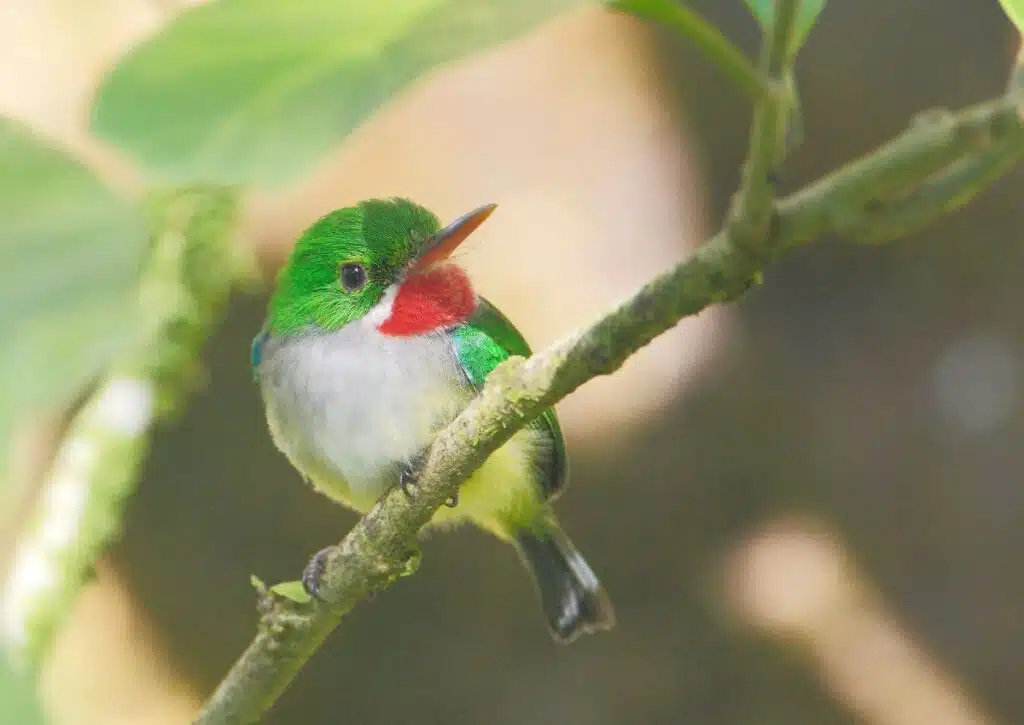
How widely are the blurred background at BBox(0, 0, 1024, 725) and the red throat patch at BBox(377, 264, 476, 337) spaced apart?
1.10 m

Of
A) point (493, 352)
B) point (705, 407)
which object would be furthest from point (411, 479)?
point (705, 407)

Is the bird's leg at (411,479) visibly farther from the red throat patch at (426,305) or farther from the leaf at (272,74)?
the leaf at (272,74)

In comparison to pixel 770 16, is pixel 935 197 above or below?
below

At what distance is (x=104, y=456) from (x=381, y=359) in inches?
33.3

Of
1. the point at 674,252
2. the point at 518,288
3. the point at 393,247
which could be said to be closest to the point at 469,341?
the point at 393,247

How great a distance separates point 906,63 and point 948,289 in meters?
0.54

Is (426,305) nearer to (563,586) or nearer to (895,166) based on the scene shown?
(563,586)

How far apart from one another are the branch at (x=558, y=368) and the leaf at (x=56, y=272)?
1.01 feet

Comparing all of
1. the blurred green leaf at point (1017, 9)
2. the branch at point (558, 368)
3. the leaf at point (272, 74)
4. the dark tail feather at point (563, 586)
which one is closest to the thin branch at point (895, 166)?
the branch at point (558, 368)

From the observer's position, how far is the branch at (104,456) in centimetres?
189

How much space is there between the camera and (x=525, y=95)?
8.74 feet

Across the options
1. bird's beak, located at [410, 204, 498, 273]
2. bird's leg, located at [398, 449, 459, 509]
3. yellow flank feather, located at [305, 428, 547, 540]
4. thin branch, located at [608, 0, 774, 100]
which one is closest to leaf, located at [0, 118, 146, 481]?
thin branch, located at [608, 0, 774, 100]

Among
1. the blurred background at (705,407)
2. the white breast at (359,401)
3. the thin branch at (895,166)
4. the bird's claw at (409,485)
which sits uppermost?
the thin branch at (895,166)

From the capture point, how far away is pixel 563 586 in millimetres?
1875
